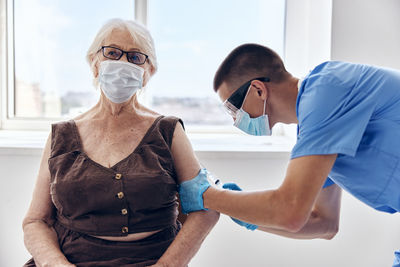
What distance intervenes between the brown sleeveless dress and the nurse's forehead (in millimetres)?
307

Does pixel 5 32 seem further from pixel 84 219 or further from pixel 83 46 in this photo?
pixel 84 219

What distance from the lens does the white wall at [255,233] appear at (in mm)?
1796

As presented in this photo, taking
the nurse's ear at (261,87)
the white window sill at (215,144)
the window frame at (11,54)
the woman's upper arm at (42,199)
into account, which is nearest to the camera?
the nurse's ear at (261,87)

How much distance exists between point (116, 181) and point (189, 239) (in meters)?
0.32

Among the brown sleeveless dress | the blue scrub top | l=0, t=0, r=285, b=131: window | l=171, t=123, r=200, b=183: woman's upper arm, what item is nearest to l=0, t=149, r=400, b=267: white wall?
l=171, t=123, r=200, b=183: woman's upper arm

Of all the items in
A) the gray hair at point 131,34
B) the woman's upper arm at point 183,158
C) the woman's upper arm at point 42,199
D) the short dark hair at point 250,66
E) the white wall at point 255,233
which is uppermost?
the gray hair at point 131,34

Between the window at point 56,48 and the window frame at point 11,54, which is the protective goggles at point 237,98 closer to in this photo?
the window frame at point 11,54

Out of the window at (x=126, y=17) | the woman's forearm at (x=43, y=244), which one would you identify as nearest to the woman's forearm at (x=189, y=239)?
the woman's forearm at (x=43, y=244)

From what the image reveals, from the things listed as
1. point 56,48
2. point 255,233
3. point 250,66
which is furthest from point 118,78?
point 56,48

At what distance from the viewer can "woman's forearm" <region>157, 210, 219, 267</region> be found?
1.27 m

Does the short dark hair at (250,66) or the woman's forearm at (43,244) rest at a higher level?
the short dark hair at (250,66)

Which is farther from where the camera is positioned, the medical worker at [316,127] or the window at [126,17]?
the window at [126,17]

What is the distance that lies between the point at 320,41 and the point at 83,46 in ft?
4.54

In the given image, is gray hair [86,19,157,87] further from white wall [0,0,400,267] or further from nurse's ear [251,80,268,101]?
white wall [0,0,400,267]
